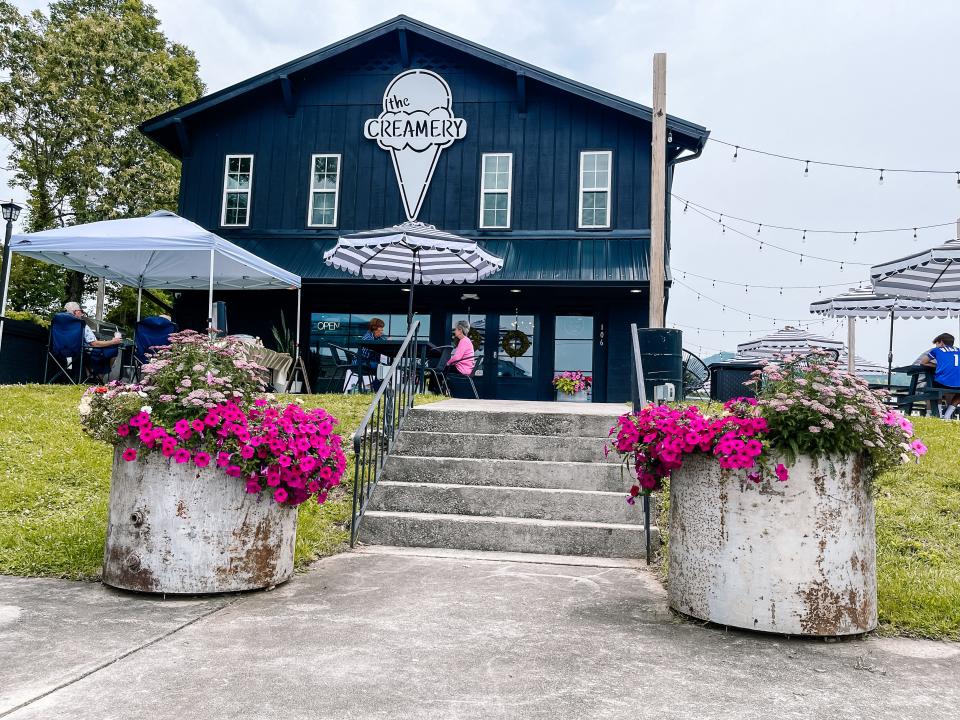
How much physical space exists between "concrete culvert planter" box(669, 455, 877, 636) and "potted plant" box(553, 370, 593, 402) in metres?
9.61

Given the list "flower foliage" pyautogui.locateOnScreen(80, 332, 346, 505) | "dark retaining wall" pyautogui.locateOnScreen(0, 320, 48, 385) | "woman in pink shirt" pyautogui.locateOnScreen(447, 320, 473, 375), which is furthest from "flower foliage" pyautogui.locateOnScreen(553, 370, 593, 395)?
"flower foliage" pyautogui.locateOnScreen(80, 332, 346, 505)

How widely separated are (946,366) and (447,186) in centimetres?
833

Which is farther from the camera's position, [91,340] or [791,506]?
[91,340]

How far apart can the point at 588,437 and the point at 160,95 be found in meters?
21.3

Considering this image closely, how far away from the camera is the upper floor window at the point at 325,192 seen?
14.4 m

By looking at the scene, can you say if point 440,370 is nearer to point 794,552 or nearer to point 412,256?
point 412,256

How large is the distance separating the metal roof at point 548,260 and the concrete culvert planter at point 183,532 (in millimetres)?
9050

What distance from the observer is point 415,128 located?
14.3 meters

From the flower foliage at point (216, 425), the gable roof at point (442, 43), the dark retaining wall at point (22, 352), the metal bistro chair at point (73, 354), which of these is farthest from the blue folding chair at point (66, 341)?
the flower foliage at point (216, 425)

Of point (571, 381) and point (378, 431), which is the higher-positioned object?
point (571, 381)

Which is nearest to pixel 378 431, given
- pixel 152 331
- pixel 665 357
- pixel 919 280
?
pixel 665 357

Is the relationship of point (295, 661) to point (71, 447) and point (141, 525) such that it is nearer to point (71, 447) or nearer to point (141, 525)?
point (141, 525)

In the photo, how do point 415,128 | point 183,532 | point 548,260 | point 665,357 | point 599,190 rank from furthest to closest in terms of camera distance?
point 415,128, point 599,190, point 548,260, point 665,357, point 183,532

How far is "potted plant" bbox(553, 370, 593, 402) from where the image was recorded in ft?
43.6
